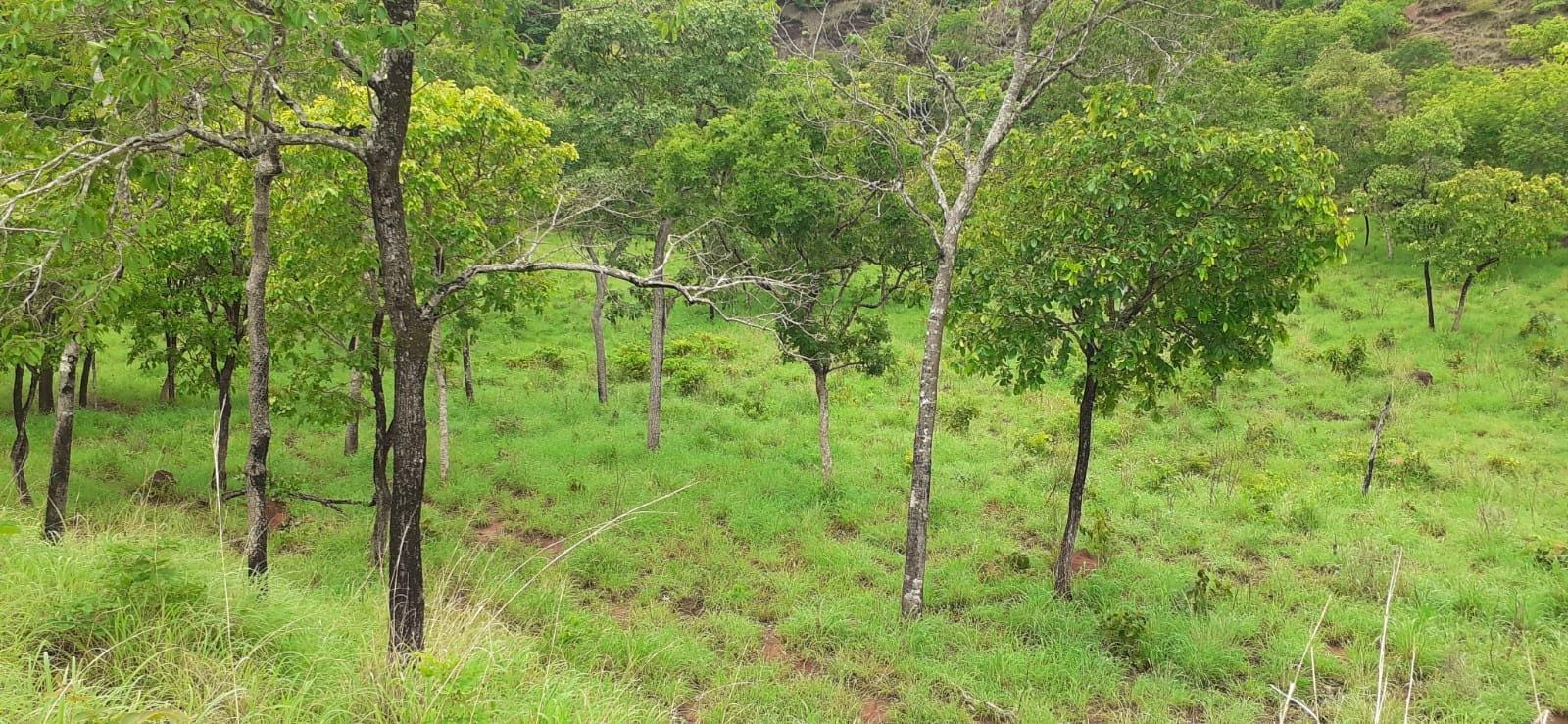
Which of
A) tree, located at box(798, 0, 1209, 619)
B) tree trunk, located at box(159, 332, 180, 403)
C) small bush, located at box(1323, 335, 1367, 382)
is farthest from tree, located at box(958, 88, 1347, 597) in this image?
small bush, located at box(1323, 335, 1367, 382)

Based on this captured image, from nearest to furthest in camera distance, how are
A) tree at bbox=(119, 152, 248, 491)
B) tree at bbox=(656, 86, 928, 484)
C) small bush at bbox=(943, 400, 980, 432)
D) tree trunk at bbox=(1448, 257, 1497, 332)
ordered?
tree at bbox=(119, 152, 248, 491)
tree at bbox=(656, 86, 928, 484)
small bush at bbox=(943, 400, 980, 432)
tree trunk at bbox=(1448, 257, 1497, 332)

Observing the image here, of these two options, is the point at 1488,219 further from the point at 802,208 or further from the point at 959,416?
the point at 802,208

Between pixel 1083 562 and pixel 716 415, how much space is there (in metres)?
9.29

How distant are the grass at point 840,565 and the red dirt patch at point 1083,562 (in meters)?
0.15

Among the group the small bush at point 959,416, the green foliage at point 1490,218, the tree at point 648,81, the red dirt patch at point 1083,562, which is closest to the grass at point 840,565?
the red dirt patch at point 1083,562

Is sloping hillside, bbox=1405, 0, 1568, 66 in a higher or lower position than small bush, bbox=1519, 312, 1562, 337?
higher

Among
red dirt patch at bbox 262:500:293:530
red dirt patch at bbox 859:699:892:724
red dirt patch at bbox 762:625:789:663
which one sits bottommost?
red dirt patch at bbox 762:625:789:663

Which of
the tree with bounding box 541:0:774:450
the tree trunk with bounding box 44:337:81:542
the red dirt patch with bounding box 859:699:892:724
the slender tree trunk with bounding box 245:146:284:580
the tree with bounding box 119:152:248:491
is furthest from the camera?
the tree with bounding box 541:0:774:450

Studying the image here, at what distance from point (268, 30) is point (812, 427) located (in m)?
14.5

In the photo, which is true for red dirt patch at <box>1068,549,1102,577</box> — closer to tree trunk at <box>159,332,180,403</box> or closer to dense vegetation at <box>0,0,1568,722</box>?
dense vegetation at <box>0,0,1568,722</box>

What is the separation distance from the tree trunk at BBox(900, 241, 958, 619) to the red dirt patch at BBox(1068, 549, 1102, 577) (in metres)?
2.90

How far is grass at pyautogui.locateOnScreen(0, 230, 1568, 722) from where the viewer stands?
4.55 metres

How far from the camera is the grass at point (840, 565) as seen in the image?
14.9 ft

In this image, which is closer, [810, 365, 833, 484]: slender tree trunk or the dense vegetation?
the dense vegetation
